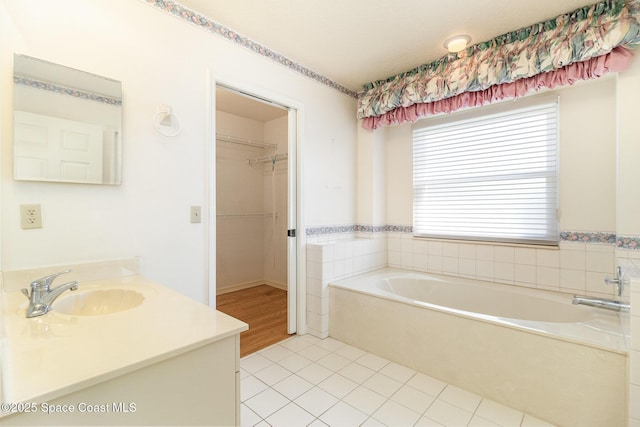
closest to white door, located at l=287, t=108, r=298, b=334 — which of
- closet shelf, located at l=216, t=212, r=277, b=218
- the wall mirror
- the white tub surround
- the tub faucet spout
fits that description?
the white tub surround

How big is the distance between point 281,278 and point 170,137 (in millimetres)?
2728

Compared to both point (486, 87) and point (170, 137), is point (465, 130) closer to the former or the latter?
point (486, 87)

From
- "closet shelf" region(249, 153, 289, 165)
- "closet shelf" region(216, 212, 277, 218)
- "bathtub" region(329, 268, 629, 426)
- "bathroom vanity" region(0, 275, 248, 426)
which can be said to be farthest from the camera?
"closet shelf" region(249, 153, 289, 165)

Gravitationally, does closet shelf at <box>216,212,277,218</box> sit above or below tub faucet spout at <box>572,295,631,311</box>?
above

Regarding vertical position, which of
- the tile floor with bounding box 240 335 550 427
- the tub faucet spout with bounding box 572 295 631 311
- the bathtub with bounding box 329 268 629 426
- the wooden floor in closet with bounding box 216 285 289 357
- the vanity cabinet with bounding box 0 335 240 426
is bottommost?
the tile floor with bounding box 240 335 550 427

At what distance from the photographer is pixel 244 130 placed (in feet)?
13.3

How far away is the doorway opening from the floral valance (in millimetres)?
1484

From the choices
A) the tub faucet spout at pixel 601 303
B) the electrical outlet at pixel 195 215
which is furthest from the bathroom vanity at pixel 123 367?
the tub faucet spout at pixel 601 303

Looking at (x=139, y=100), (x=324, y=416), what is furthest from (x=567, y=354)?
(x=139, y=100)

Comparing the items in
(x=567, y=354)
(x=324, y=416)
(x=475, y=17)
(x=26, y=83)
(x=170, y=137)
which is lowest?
(x=324, y=416)

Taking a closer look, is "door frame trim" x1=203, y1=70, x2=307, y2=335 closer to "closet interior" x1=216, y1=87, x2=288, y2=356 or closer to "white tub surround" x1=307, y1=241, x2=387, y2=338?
"white tub surround" x1=307, y1=241, x2=387, y2=338

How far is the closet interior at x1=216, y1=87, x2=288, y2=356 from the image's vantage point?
3.78 meters

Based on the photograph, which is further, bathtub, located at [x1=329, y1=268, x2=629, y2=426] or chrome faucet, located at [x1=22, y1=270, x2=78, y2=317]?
bathtub, located at [x1=329, y1=268, x2=629, y2=426]

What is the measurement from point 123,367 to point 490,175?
279 centimetres
